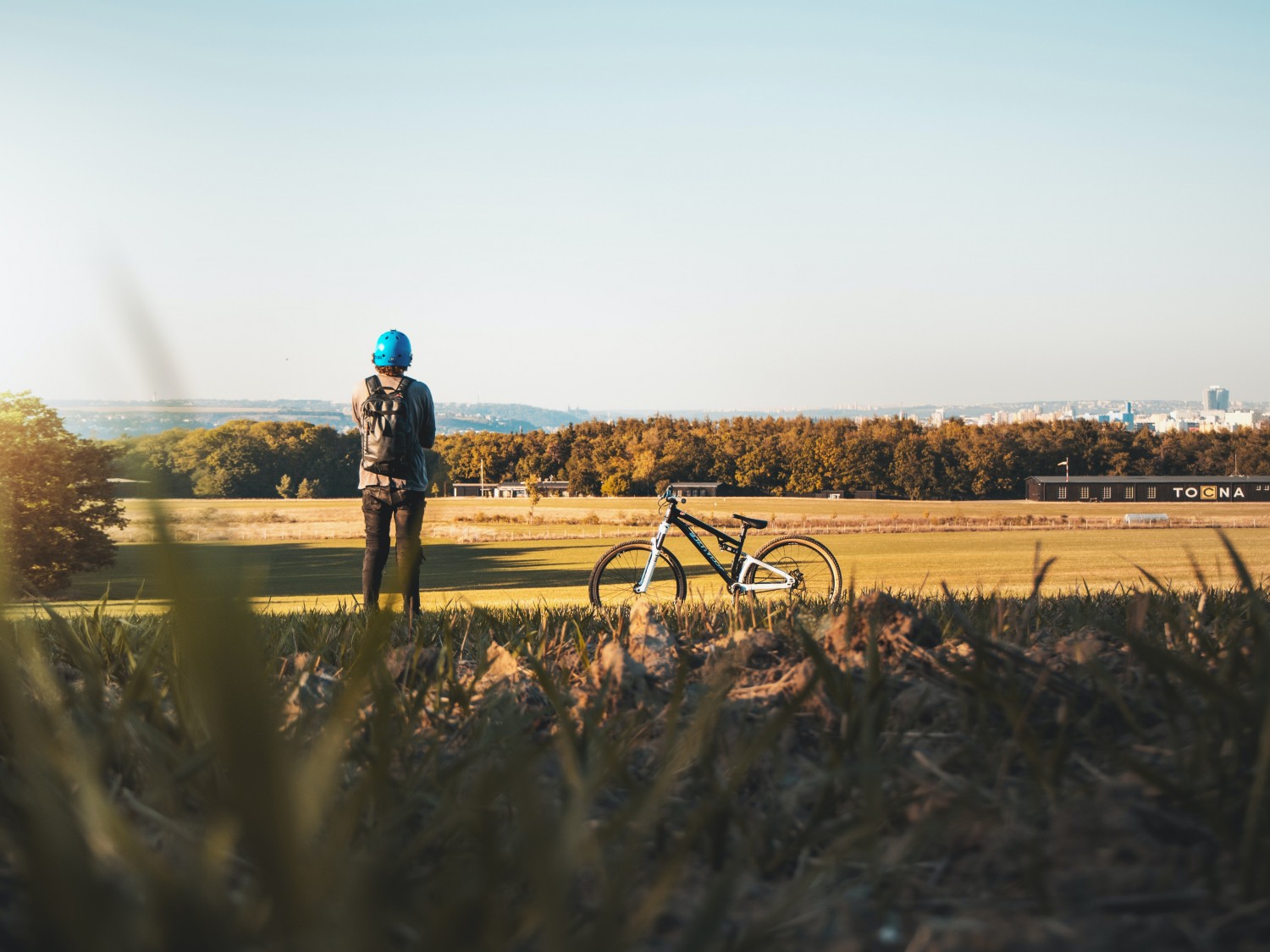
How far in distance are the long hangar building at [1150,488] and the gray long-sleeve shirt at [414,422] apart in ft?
373

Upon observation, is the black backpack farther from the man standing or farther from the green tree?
the green tree

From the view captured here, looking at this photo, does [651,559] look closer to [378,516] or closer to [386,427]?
[378,516]

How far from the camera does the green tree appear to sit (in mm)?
37375

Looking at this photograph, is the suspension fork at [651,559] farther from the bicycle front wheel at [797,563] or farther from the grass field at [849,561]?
the grass field at [849,561]

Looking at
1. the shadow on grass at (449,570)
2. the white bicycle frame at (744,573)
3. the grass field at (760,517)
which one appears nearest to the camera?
the white bicycle frame at (744,573)

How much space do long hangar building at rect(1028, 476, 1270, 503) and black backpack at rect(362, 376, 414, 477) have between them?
113976 millimetres

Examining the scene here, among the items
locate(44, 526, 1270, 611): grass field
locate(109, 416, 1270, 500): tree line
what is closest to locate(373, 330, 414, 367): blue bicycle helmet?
locate(44, 526, 1270, 611): grass field

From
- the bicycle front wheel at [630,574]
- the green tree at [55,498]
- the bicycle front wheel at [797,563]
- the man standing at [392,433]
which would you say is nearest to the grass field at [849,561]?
the green tree at [55,498]

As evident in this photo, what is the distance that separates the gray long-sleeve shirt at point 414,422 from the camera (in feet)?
22.3

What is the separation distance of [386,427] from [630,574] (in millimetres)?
4979

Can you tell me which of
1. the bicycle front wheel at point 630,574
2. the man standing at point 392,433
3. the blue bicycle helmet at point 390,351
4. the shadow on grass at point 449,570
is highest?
the blue bicycle helmet at point 390,351

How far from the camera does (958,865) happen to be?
51.8 inches

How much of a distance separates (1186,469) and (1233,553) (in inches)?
5330

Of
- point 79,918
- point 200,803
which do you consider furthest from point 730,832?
point 79,918
